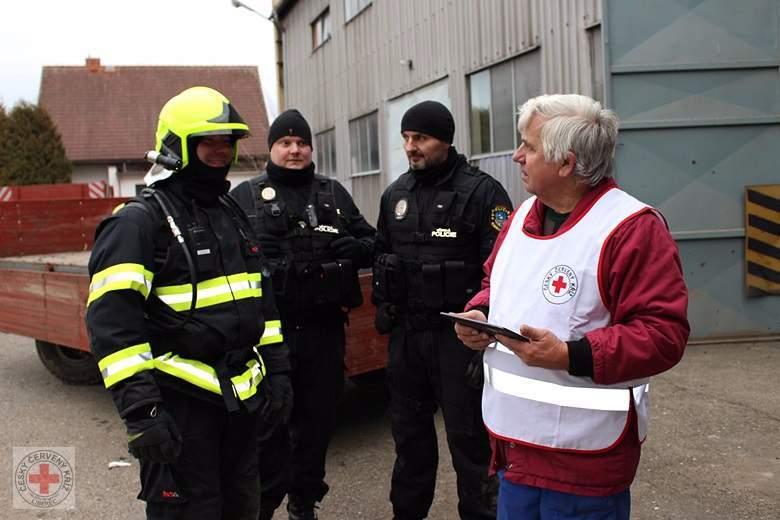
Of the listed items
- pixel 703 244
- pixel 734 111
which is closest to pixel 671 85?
pixel 734 111

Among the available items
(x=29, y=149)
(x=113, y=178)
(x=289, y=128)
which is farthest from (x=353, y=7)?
(x=113, y=178)

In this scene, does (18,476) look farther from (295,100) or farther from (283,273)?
(295,100)

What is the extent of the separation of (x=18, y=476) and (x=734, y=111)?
6525 mm

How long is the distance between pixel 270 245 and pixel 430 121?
0.98 meters

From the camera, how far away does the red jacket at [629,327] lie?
1.78 m

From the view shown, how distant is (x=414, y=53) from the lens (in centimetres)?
1134

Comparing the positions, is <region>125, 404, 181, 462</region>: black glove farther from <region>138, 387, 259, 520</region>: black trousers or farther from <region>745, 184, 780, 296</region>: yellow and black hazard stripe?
<region>745, 184, 780, 296</region>: yellow and black hazard stripe

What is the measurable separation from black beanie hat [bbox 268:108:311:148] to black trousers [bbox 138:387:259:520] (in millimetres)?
1534

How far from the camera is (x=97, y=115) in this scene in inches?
1303

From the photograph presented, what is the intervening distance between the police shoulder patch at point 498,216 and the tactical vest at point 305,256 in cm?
79

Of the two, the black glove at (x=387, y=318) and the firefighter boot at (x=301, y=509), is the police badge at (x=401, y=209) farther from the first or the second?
the firefighter boot at (x=301, y=509)

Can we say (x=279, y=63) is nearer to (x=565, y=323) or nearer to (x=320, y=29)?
(x=320, y=29)

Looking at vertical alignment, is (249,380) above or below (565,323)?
below

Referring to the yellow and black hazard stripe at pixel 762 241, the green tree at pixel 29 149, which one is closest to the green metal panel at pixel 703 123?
the yellow and black hazard stripe at pixel 762 241
